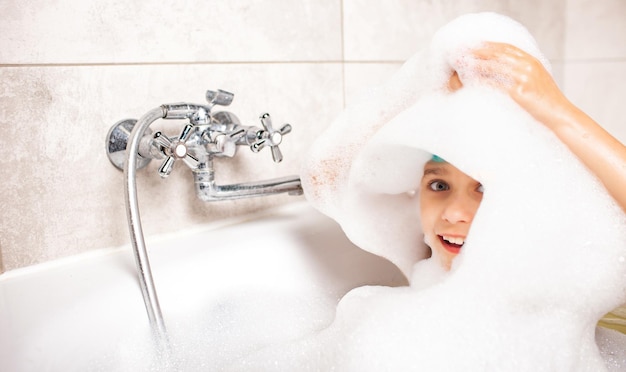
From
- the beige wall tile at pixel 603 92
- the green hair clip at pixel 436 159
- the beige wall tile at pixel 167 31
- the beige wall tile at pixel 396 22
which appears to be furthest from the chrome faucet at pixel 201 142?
the beige wall tile at pixel 603 92

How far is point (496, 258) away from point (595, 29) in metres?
1.26

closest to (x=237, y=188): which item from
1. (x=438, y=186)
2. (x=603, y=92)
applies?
(x=438, y=186)

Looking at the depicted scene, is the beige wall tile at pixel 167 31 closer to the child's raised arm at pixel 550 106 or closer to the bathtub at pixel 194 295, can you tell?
the bathtub at pixel 194 295

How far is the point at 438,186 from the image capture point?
82 cm

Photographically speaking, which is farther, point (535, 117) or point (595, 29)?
point (595, 29)

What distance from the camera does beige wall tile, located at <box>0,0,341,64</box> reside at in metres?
0.77

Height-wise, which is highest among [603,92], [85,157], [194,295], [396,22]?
[396,22]

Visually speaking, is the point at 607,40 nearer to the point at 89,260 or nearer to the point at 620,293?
the point at 620,293

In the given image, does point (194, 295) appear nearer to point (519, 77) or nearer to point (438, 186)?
point (438, 186)

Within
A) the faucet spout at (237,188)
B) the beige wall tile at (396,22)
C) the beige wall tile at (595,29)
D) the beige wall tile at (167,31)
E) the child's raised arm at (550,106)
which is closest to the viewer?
the child's raised arm at (550,106)

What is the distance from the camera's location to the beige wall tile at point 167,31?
77 cm

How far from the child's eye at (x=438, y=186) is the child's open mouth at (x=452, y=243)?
71mm

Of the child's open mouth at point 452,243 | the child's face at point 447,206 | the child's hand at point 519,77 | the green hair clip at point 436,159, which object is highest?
the child's hand at point 519,77

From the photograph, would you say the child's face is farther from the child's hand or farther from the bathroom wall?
the bathroom wall
